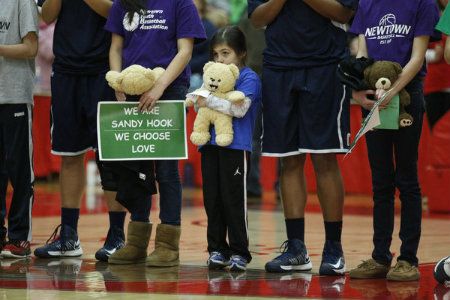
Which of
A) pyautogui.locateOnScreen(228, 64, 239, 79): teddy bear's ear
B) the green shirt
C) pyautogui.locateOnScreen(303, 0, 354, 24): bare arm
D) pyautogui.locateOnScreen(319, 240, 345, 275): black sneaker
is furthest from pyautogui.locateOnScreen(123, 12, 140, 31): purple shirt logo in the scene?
the green shirt

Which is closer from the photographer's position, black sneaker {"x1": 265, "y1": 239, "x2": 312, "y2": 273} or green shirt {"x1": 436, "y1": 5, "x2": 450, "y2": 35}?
green shirt {"x1": 436, "y1": 5, "x2": 450, "y2": 35}

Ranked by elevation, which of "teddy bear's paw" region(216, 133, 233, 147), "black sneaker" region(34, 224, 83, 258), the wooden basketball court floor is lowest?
the wooden basketball court floor

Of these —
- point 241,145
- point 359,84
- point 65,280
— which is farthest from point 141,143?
point 359,84

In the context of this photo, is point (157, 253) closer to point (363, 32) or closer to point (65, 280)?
point (65, 280)

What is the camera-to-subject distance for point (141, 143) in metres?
5.81

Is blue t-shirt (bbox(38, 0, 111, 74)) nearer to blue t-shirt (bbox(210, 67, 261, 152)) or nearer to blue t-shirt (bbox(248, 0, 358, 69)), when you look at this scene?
blue t-shirt (bbox(210, 67, 261, 152))

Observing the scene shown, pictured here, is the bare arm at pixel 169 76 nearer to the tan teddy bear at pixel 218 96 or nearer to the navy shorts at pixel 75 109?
the tan teddy bear at pixel 218 96

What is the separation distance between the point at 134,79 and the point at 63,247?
137cm

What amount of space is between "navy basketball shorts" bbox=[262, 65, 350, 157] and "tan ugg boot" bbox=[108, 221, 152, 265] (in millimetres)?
973

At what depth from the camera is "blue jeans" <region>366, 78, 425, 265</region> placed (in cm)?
531

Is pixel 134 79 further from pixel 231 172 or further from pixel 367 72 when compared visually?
pixel 367 72

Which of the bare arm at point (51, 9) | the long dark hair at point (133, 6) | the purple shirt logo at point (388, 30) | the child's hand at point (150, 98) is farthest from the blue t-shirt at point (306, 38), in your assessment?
the bare arm at point (51, 9)

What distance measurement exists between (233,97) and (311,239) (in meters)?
2.16

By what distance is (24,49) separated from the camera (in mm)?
6199
